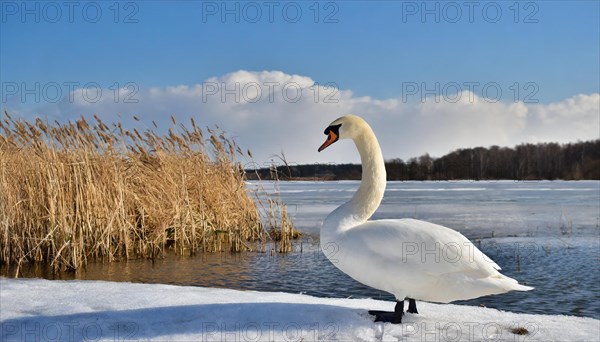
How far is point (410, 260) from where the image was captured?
13.4 ft

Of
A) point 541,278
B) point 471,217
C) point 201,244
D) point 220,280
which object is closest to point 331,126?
point 220,280

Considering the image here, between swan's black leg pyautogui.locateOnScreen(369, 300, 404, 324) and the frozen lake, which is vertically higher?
swan's black leg pyautogui.locateOnScreen(369, 300, 404, 324)

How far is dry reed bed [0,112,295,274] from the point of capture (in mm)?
8837

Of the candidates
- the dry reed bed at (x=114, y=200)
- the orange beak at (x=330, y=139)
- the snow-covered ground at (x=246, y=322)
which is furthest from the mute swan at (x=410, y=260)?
the dry reed bed at (x=114, y=200)

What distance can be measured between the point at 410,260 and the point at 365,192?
725 millimetres

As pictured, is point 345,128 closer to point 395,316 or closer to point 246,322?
point 395,316

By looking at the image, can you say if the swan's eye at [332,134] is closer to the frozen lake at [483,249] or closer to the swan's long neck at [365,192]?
the swan's long neck at [365,192]

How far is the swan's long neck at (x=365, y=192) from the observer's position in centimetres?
443

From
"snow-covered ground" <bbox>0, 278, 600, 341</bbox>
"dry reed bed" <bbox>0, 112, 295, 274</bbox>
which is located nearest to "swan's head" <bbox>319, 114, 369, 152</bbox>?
"snow-covered ground" <bbox>0, 278, 600, 341</bbox>

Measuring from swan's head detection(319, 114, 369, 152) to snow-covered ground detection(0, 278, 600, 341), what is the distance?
1368 millimetres

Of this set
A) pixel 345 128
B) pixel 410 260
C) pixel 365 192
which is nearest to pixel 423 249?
pixel 410 260

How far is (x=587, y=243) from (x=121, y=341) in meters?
9.93

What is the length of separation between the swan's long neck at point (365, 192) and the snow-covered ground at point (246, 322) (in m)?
0.68

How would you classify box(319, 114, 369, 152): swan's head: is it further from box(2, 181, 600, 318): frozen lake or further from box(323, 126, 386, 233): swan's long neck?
box(2, 181, 600, 318): frozen lake
